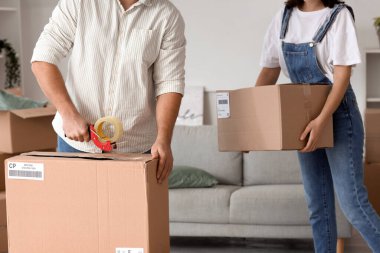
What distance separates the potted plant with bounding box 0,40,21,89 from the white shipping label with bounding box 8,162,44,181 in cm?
327

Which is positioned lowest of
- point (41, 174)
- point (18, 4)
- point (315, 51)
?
point (41, 174)

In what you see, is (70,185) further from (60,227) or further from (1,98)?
(1,98)

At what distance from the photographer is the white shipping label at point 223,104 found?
2.44 m

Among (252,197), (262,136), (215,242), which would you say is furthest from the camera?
(215,242)

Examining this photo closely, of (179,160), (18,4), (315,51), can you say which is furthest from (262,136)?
(18,4)

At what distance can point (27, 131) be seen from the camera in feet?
10.6

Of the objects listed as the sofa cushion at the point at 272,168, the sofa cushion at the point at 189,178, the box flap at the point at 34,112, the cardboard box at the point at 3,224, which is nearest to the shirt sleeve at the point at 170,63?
the box flap at the point at 34,112

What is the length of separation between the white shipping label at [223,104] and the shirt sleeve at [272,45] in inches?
12.5

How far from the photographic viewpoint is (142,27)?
6.64 feet

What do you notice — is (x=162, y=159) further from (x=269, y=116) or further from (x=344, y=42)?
(x=344, y=42)

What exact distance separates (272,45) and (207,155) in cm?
176

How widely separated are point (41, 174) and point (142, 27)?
0.55m

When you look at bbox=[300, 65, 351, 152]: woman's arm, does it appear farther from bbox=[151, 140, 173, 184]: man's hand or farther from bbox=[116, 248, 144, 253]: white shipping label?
bbox=[116, 248, 144, 253]: white shipping label

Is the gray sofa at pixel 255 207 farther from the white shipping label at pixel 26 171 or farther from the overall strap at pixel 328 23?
the white shipping label at pixel 26 171
